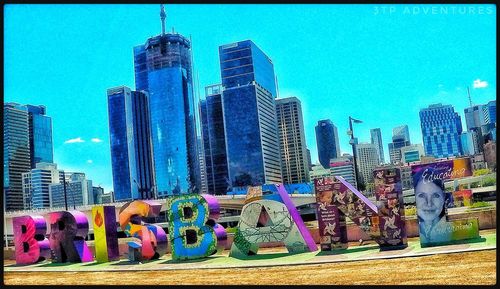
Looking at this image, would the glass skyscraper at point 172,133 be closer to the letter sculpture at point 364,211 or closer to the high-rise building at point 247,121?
the high-rise building at point 247,121

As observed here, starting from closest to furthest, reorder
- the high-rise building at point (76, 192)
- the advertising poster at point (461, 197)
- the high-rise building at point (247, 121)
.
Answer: the advertising poster at point (461, 197) < the high-rise building at point (247, 121) < the high-rise building at point (76, 192)

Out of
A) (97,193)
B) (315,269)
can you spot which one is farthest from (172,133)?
(315,269)

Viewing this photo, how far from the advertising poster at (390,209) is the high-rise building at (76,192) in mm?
164098

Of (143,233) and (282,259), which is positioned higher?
(143,233)

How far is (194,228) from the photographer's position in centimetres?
2372

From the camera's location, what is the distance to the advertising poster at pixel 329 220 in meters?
21.3

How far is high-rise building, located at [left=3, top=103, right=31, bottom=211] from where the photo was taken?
118875mm

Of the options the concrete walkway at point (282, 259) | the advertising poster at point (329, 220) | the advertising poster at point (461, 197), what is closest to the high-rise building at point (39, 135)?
the advertising poster at point (461, 197)

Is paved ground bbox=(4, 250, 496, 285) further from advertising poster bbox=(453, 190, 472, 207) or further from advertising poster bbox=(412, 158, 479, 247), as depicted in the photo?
advertising poster bbox=(453, 190, 472, 207)

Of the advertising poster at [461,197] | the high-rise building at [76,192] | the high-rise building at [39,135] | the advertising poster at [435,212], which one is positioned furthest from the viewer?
the high-rise building at [76,192]

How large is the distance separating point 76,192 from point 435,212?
17856 cm

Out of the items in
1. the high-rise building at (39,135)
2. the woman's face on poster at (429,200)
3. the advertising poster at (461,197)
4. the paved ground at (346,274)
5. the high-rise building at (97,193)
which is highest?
the high-rise building at (39,135)

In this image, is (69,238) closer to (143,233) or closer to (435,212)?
(143,233)

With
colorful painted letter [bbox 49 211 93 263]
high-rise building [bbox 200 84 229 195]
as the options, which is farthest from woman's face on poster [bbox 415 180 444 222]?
high-rise building [bbox 200 84 229 195]
